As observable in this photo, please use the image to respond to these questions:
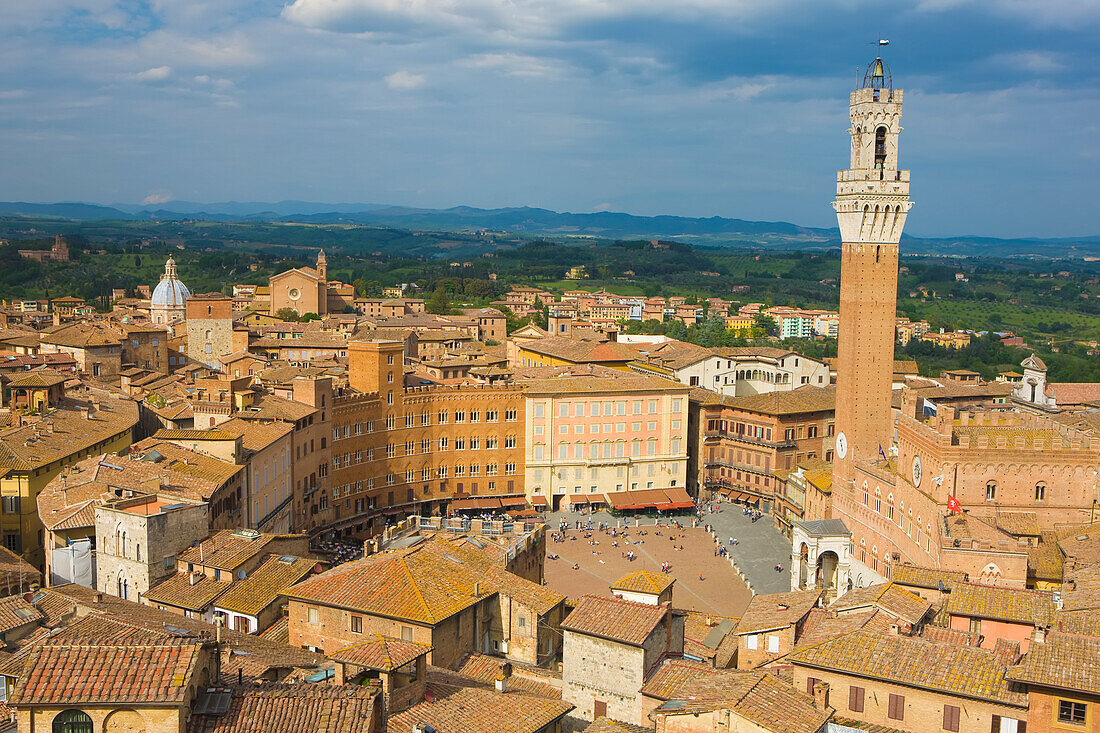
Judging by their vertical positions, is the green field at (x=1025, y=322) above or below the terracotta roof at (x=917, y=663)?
below

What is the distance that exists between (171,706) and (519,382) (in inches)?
2310

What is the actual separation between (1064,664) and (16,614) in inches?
821

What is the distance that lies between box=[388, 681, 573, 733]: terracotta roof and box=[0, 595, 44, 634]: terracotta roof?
8.74m

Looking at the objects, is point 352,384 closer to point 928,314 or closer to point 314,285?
point 314,285

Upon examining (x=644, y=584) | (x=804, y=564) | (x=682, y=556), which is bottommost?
(x=682, y=556)

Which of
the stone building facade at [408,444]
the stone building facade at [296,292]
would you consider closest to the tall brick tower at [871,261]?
the stone building facade at [408,444]

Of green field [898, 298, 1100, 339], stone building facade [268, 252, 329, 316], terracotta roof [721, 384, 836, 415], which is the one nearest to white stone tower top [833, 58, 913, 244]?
terracotta roof [721, 384, 836, 415]

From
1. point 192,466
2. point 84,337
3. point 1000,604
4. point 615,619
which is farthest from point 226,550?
point 84,337

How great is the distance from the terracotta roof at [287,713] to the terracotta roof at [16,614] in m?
8.99

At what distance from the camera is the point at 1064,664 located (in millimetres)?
20203

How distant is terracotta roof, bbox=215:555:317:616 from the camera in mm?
29188

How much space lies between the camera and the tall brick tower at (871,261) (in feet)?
196

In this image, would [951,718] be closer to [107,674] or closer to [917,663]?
[917,663]

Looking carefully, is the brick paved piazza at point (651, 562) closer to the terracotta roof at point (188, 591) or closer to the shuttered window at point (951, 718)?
the terracotta roof at point (188, 591)
